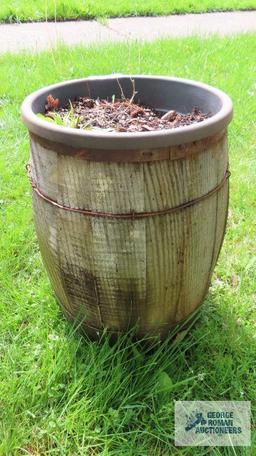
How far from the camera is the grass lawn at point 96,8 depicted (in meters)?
6.75

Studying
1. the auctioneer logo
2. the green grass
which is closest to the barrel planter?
the green grass

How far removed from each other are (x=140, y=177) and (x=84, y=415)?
92 cm

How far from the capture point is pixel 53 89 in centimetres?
212

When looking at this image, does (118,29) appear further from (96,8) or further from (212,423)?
(212,423)

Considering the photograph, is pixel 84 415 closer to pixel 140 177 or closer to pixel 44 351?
pixel 44 351

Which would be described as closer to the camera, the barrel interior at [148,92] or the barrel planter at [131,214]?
the barrel planter at [131,214]

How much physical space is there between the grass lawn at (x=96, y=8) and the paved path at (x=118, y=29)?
112mm

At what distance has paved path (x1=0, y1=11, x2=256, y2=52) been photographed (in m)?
6.07

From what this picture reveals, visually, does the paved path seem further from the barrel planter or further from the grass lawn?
the barrel planter

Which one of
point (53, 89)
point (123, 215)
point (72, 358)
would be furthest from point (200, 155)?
point (72, 358)

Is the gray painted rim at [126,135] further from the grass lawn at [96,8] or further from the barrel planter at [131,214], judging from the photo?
the grass lawn at [96,8]

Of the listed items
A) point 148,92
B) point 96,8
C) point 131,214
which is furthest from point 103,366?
point 96,8

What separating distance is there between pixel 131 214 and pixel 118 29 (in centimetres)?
576

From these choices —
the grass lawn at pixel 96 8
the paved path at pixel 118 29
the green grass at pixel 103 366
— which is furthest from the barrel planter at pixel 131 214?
the grass lawn at pixel 96 8
